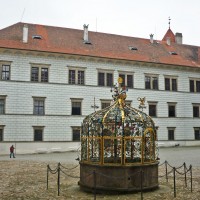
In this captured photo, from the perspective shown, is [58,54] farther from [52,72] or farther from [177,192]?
[177,192]

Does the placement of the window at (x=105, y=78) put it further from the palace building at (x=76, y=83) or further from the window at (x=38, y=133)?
the window at (x=38, y=133)

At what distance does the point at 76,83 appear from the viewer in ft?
106

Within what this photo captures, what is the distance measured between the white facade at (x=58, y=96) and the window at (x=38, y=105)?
1.16 feet

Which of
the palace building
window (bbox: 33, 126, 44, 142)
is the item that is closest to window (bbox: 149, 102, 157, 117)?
the palace building

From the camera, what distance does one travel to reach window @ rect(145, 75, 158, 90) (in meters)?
35.4

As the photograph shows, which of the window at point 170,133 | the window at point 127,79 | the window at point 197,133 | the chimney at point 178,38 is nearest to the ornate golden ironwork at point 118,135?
the window at point 127,79

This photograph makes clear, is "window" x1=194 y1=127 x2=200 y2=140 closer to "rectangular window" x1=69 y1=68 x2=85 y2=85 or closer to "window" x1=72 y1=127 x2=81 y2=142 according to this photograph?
"window" x1=72 y1=127 x2=81 y2=142

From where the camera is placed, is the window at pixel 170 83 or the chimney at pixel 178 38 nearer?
the window at pixel 170 83

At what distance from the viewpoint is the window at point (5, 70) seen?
29.6m

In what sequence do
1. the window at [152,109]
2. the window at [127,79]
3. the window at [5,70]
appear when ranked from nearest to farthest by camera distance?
the window at [5,70], the window at [127,79], the window at [152,109]

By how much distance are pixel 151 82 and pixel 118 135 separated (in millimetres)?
24761

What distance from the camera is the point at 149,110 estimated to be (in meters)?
35.0

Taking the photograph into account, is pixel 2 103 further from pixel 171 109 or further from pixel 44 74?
pixel 171 109

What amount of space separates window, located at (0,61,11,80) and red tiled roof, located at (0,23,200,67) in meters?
1.63
